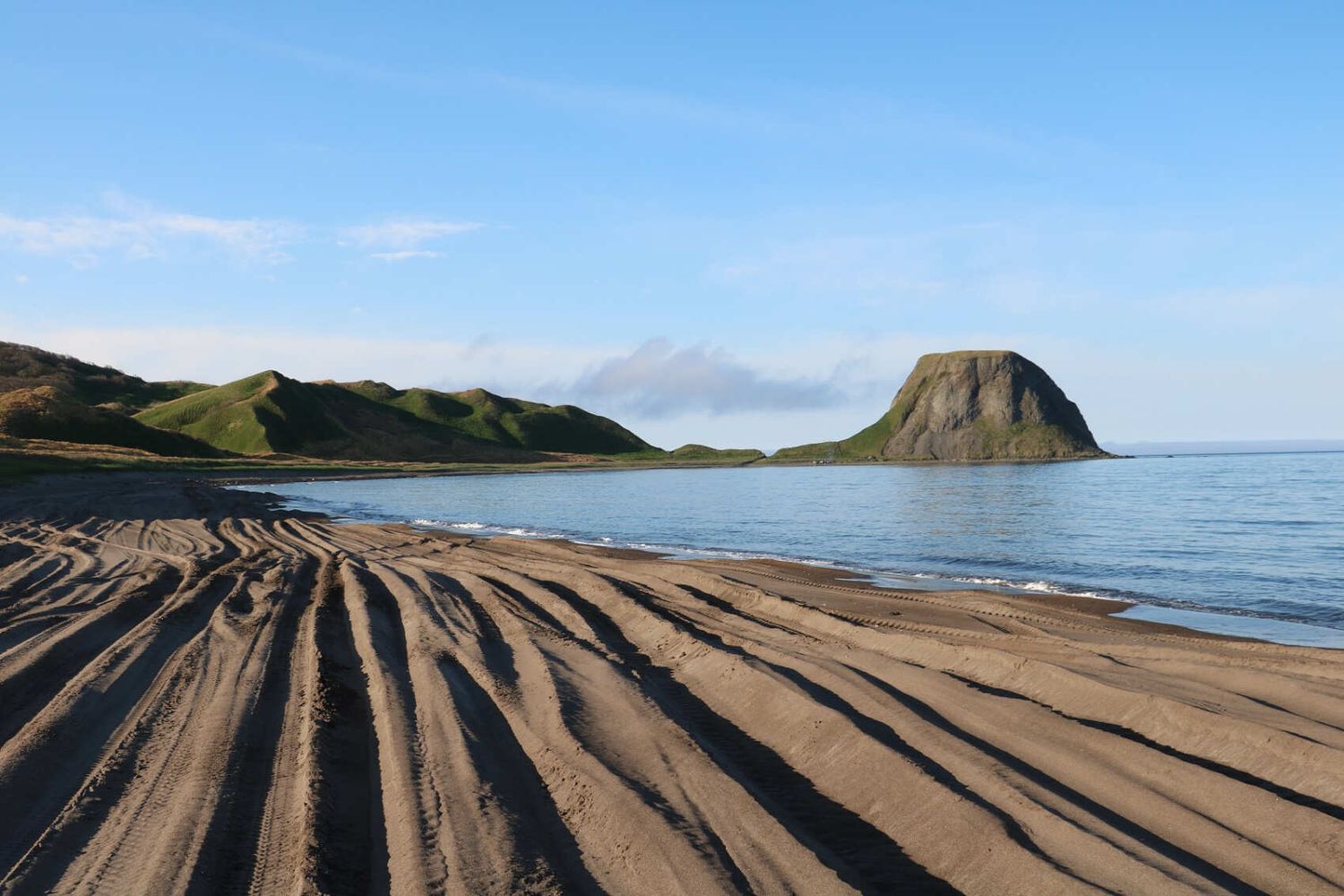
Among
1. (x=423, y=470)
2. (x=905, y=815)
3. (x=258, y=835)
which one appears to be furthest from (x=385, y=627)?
(x=423, y=470)

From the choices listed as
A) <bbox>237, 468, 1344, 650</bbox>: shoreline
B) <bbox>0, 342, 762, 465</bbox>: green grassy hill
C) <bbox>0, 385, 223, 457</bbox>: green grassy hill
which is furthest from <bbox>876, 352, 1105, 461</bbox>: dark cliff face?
<bbox>237, 468, 1344, 650</bbox>: shoreline

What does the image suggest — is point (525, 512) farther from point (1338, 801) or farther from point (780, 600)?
point (1338, 801)

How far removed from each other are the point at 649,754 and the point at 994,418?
19145 centimetres

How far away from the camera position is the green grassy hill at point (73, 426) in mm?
103812

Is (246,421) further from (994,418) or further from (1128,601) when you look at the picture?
(1128,601)

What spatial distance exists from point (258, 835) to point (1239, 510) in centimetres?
4667

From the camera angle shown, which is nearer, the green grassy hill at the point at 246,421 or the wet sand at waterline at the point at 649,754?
the wet sand at waterline at the point at 649,754

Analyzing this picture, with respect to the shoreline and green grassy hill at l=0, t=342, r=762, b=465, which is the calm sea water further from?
green grassy hill at l=0, t=342, r=762, b=465

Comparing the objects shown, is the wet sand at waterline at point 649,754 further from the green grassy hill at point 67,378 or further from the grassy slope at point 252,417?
the green grassy hill at point 67,378

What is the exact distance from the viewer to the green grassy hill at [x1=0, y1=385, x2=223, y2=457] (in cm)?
10381

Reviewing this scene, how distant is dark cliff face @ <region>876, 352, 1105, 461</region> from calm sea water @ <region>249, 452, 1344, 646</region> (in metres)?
111

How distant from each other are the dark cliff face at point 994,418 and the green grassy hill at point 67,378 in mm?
155299

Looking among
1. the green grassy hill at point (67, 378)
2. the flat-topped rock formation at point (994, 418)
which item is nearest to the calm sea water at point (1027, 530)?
the flat-topped rock formation at point (994, 418)

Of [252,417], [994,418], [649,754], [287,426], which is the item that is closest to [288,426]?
[287,426]
